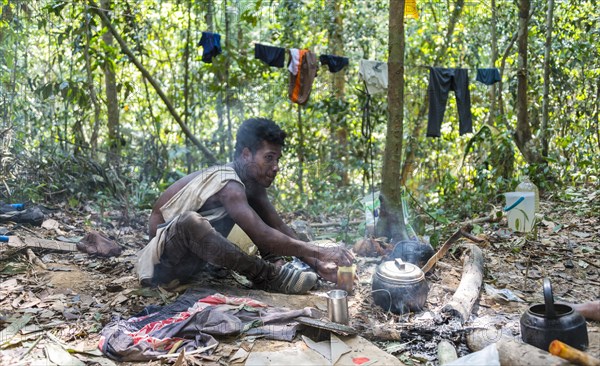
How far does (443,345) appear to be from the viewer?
2.76 m

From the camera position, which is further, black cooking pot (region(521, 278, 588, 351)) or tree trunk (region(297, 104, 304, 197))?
tree trunk (region(297, 104, 304, 197))

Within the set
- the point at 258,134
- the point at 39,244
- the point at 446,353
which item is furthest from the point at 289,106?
the point at 446,353

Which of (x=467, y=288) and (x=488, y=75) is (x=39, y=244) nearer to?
(x=467, y=288)

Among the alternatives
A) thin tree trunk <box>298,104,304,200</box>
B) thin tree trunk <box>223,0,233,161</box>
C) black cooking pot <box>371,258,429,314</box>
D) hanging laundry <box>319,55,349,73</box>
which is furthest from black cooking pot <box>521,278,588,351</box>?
thin tree trunk <box>298,104,304,200</box>

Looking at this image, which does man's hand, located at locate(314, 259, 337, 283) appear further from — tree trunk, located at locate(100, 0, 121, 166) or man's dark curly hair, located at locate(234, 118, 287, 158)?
tree trunk, located at locate(100, 0, 121, 166)

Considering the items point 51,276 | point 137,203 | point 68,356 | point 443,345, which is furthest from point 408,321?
point 137,203

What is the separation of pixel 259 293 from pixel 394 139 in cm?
224

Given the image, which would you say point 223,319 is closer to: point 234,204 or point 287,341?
point 287,341

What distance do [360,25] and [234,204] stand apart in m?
6.73

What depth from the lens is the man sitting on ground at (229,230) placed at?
11.4 ft

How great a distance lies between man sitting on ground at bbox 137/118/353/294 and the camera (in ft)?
11.4

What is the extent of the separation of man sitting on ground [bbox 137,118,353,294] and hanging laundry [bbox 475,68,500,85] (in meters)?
4.96

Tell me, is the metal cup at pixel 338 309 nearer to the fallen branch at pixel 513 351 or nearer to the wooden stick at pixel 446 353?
the wooden stick at pixel 446 353

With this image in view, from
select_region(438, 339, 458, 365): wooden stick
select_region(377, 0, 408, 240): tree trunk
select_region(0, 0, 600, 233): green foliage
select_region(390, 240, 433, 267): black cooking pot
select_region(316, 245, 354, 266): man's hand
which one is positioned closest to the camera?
select_region(438, 339, 458, 365): wooden stick
